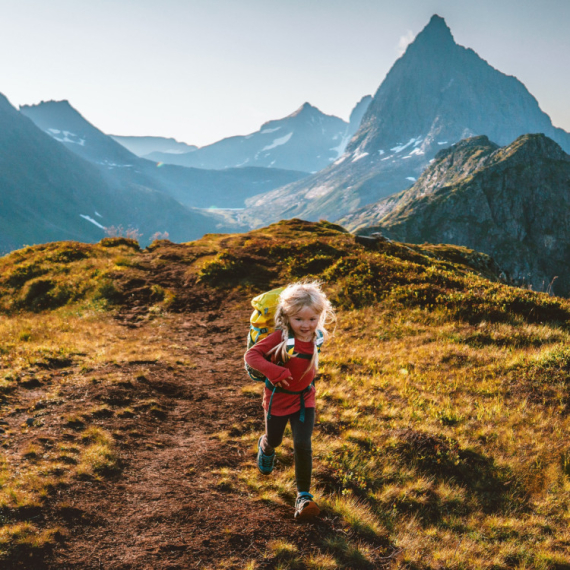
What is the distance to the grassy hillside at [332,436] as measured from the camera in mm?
4492

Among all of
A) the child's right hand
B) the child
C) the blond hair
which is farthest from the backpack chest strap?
the blond hair

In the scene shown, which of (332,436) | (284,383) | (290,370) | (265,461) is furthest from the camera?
(332,436)

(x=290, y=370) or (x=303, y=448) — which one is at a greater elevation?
(x=290, y=370)

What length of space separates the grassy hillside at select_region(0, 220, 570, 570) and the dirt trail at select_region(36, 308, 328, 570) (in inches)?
1.1

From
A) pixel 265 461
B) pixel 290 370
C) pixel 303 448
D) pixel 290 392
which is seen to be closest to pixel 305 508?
pixel 303 448

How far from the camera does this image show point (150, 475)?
5.82 meters

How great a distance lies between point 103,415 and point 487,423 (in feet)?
27.1

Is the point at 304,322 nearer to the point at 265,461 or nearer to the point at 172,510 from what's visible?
the point at 265,461

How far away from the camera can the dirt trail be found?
4.25 metres

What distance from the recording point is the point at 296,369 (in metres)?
5.01

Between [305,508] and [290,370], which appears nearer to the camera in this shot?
[305,508]

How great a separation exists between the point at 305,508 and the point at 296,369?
1929 mm

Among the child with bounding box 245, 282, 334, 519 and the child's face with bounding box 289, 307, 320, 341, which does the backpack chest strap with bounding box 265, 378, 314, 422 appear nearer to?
the child with bounding box 245, 282, 334, 519

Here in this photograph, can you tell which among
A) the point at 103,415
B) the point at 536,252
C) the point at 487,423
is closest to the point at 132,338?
the point at 103,415
